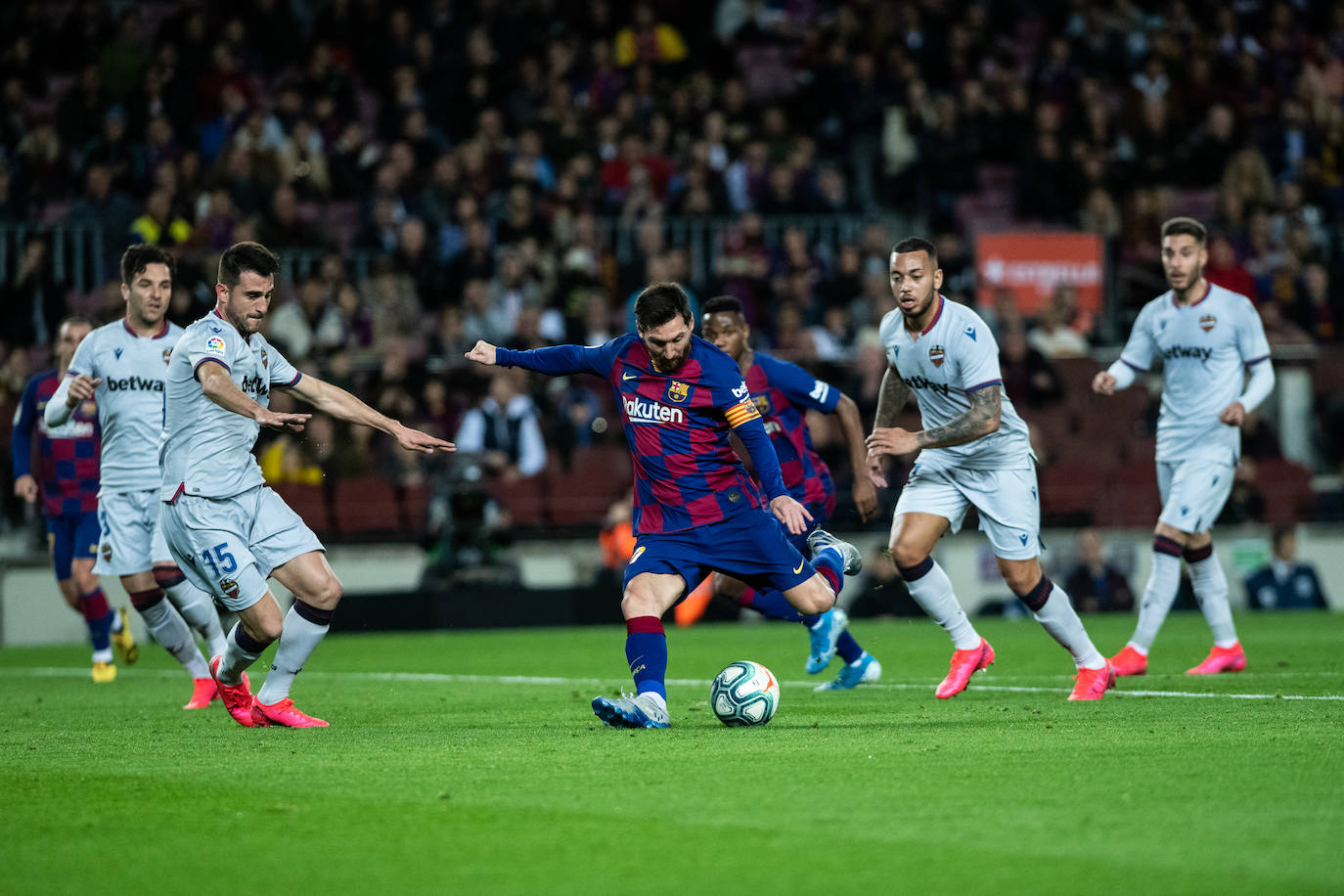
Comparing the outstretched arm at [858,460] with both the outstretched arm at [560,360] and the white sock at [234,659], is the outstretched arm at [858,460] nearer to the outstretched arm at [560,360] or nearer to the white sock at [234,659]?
the outstretched arm at [560,360]

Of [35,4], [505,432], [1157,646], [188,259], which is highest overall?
[35,4]

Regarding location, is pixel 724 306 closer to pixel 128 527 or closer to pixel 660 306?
pixel 660 306

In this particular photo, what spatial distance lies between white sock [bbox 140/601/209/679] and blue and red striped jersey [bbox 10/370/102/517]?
8.17ft

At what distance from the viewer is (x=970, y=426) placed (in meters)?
8.62

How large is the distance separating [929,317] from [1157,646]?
17.9 feet

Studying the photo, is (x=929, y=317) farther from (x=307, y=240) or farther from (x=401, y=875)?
(x=307, y=240)

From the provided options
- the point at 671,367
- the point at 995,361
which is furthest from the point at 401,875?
the point at 995,361

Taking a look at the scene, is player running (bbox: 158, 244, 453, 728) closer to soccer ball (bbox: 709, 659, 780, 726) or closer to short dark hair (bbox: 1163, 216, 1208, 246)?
soccer ball (bbox: 709, 659, 780, 726)

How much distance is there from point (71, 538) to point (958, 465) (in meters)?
7.09

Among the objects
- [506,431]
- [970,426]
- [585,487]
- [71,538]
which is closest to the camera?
[970,426]

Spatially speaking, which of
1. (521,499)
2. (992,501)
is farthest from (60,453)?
(992,501)

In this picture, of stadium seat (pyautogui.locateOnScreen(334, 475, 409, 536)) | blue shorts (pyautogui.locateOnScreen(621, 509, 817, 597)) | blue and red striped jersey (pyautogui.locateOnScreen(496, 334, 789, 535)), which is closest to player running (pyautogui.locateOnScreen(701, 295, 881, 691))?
blue shorts (pyautogui.locateOnScreen(621, 509, 817, 597))

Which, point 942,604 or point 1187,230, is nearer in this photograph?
point 942,604

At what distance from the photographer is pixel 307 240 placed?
19.3 m
